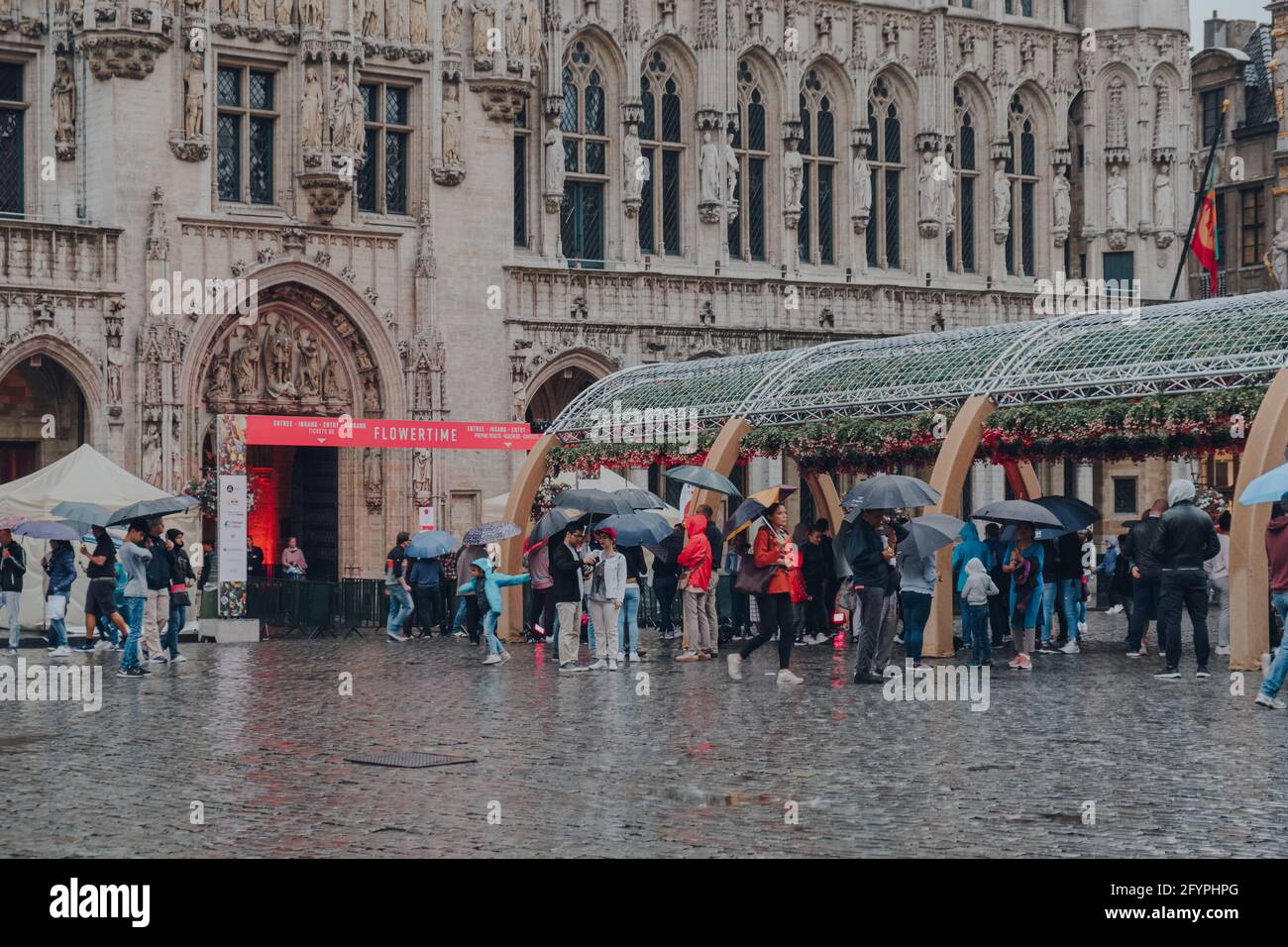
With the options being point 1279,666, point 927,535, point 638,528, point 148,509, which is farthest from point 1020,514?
point 148,509

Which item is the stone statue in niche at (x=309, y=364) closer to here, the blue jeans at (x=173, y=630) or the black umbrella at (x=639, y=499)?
the black umbrella at (x=639, y=499)

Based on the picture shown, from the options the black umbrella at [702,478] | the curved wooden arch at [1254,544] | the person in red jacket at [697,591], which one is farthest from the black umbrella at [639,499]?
the curved wooden arch at [1254,544]

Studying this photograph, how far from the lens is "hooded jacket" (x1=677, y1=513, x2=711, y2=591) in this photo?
77.8 ft

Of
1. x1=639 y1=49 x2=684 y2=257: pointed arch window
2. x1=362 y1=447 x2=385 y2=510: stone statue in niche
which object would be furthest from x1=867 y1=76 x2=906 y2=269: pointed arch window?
x1=362 y1=447 x2=385 y2=510: stone statue in niche

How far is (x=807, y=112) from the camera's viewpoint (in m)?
43.6

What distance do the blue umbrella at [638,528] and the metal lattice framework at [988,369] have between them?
2756mm

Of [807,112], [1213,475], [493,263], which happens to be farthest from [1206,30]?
[493,263]

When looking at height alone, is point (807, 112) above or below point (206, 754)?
above

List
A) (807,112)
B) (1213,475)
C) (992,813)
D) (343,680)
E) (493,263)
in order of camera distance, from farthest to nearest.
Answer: (1213,475)
(807,112)
(493,263)
(343,680)
(992,813)

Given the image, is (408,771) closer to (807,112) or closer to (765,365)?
(765,365)

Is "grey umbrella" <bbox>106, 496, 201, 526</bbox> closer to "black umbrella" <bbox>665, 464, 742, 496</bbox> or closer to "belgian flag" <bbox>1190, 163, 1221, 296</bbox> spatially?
"black umbrella" <bbox>665, 464, 742, 496</bbox>

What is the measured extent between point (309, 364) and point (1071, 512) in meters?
16.9

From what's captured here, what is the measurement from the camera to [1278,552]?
58.1ft
